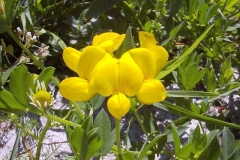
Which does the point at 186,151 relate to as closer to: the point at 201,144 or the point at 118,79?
the point at 201,144

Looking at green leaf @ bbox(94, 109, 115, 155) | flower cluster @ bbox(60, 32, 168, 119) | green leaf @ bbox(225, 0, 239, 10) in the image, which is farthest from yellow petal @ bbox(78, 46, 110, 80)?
green leaf @ bbox(225, 0, 239, 10)

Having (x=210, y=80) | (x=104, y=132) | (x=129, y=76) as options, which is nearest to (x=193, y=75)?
(x=210, y=80)

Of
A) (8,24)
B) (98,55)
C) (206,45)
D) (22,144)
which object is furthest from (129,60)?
(206,45)

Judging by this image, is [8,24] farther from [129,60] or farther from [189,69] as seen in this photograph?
[189,69]

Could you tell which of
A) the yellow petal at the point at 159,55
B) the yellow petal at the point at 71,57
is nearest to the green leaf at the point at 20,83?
the yellow petal at the point at 71,57

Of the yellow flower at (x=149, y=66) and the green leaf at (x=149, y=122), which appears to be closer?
the yellow flower at (x=149, y=66)

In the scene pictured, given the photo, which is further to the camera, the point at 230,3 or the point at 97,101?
the point at 230,3

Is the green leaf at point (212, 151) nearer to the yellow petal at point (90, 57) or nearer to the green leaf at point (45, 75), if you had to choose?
the yellow petal at point (90, 57)
